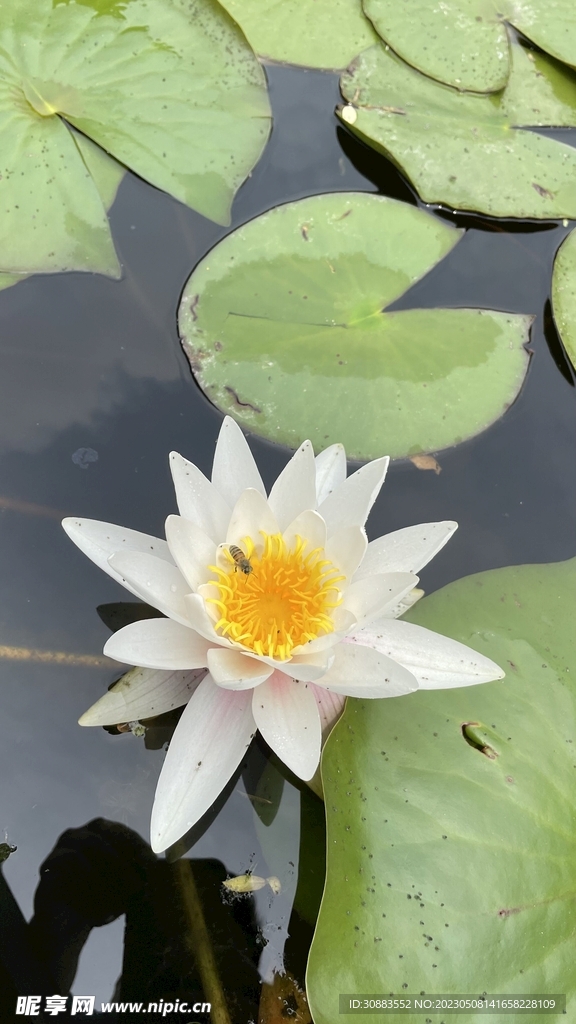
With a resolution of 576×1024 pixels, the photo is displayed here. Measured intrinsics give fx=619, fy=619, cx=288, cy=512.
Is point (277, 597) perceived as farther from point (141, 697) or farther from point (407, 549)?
point (141, 697)

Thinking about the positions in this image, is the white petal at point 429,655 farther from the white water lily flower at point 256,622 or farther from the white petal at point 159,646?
the white petal at point 159,646

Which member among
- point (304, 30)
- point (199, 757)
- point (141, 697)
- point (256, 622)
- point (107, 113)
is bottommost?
point (141, 697)

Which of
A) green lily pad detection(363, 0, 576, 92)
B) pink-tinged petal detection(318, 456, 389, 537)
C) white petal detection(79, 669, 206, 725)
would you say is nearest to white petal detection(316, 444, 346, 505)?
pink-tinged petal detection(318, 456, 389, 537)

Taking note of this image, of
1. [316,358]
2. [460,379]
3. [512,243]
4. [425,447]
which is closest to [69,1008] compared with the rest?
[425,447]

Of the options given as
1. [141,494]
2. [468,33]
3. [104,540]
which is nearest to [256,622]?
[104,540]

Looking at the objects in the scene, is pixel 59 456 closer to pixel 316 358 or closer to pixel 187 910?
pixel 316 358

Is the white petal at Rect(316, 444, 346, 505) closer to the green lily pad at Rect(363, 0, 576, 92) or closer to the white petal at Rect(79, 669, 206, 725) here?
the white petal at Rect(79, 669, 206, 725)
